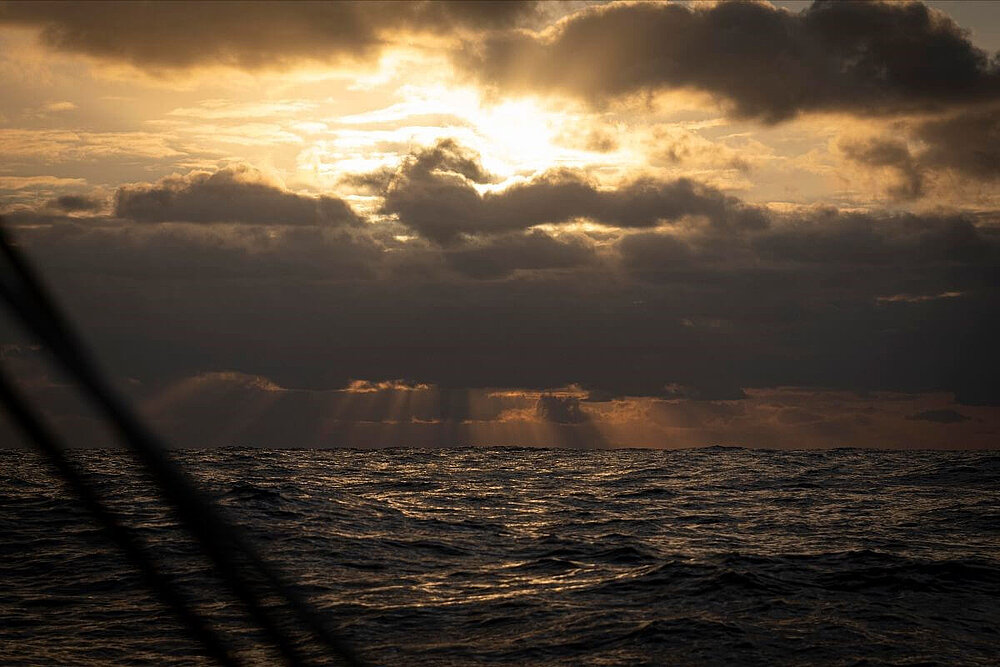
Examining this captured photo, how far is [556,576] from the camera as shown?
1864 centimetres

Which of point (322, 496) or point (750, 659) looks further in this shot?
point (322, 496)

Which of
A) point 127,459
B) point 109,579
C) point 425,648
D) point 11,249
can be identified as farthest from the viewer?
point 127,459

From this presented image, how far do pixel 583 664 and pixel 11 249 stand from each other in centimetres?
971

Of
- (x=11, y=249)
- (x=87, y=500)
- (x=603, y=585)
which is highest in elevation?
(x=11, y=249)

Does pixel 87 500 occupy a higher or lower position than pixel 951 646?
higher

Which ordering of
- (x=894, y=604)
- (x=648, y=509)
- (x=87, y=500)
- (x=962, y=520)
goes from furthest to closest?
(x=648, y=509) < (x=962, y=520) < (x=894, y=604) < (x=87, y=500)

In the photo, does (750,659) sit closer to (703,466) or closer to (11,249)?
(11,249)

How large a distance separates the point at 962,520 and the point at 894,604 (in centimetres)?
1320

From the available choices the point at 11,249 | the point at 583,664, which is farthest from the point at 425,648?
the point at 11,249

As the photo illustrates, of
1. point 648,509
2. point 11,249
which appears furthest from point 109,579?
point 648,509

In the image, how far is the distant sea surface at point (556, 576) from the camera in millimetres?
12977

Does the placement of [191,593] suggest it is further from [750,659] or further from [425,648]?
[750,659]

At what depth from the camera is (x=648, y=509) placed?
3133 centimetres

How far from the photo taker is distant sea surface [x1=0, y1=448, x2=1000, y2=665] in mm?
12977
